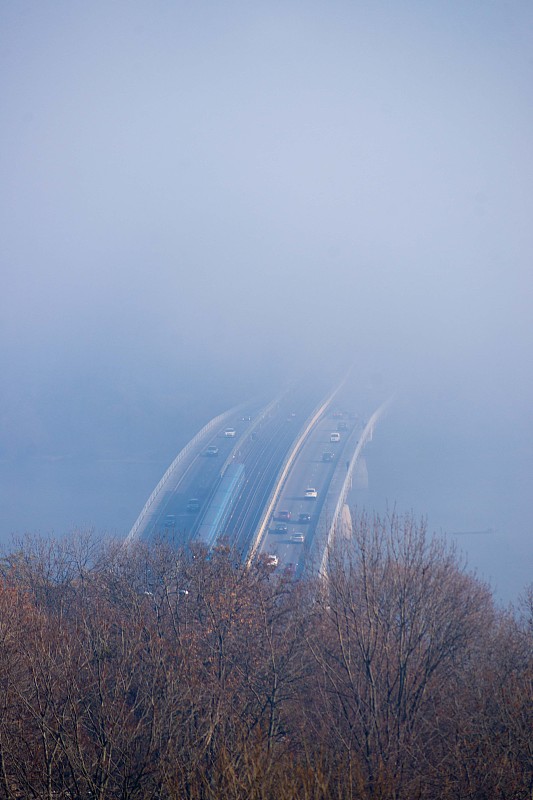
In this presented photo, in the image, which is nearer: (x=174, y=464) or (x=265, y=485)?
(x=265, y=485)

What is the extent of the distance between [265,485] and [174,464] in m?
4.97

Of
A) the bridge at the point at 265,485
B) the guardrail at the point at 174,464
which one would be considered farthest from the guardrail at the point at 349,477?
the guardrail at the point at 174,464

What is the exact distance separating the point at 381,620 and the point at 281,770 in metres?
3.42

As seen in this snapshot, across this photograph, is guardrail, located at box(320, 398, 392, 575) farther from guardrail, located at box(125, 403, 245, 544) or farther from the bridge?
guardrail, located at box(125, 403, 245, 544)

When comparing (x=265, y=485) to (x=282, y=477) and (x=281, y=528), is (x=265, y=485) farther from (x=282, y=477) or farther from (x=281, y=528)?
(x=281, y=528)

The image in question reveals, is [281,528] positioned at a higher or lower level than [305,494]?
lower

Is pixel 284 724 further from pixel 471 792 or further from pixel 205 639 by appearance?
pixel 471 792

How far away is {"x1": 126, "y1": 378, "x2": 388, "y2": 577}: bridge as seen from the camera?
2322cm

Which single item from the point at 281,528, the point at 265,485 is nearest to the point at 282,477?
the point at 265,485

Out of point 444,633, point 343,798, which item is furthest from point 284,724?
point 343,798

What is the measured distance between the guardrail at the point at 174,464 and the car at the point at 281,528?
4.76 meters

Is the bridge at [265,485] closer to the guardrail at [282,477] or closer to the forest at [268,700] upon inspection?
the guardrail at [282,477]

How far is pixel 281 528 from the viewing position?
24.3 metres

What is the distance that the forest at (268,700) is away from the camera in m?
4.85
